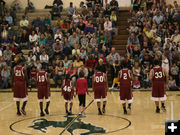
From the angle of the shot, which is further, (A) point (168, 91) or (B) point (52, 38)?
(B) point (52, 38)

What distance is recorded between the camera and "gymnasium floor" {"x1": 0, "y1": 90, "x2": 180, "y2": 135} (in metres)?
9.05

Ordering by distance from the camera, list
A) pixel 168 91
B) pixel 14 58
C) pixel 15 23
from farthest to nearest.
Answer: pixel 15 23, pixel 14 58, pixel 168 91

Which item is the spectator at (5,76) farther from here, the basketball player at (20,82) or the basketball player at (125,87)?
the basketball player at (125,87)

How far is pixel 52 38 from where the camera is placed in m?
21.0

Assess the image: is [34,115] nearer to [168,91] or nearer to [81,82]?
[81,82]

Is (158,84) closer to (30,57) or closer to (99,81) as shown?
(99,81)

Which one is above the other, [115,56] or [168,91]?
[115,56]

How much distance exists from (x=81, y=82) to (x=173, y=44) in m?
9.64

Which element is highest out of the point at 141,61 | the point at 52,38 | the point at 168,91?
the point at 52,38

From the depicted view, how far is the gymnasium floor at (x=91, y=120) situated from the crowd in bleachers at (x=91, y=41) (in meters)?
4.95

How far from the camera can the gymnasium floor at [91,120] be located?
905cm

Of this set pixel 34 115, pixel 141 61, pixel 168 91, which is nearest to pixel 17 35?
pixel 141 61

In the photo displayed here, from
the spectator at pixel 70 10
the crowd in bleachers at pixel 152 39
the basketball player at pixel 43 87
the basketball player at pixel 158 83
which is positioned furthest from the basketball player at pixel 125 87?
the spectator at pixel 70 10

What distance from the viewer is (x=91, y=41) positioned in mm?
20391
